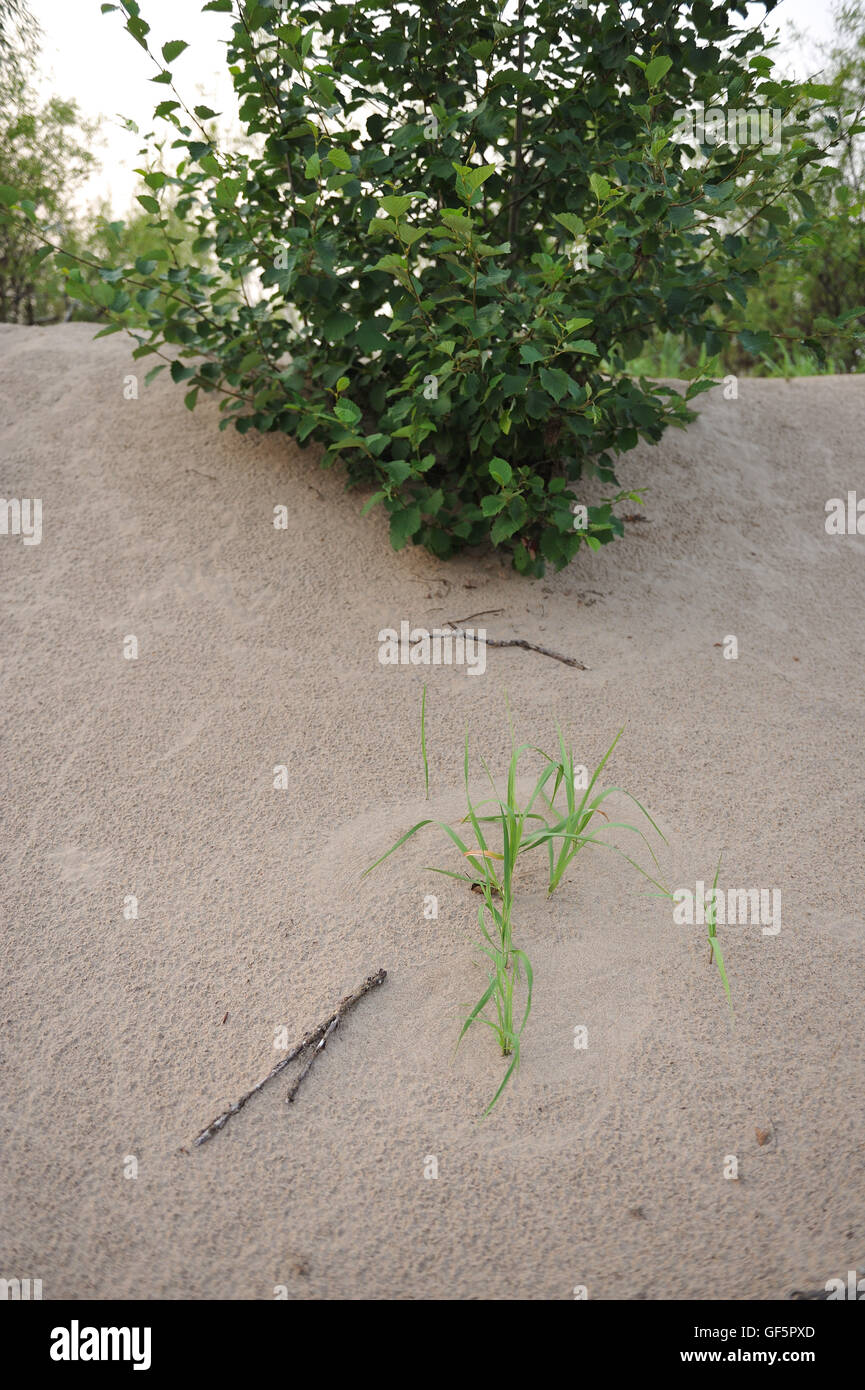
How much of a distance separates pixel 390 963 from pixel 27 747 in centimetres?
148

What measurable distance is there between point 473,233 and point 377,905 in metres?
2.29

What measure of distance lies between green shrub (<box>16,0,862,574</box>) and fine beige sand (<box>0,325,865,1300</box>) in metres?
0.50

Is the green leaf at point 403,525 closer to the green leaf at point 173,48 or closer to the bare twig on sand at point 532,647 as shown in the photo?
the bare twig on sand at point 532,647

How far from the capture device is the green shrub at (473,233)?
10.6 ft

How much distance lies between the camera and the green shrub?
127 inches

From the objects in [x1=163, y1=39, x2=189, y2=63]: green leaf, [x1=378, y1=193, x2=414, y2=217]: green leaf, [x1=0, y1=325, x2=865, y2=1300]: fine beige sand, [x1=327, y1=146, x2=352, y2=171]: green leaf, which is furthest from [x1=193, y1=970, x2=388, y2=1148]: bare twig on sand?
[x1=163, y1=39, x2=189, y2=63]: green leaf

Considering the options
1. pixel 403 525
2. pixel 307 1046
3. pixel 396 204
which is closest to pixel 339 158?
pixel 396 204

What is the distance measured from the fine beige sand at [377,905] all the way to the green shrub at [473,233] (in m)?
0.50

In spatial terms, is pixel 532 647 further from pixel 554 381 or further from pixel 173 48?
pixel 173 48

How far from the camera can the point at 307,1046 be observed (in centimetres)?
241

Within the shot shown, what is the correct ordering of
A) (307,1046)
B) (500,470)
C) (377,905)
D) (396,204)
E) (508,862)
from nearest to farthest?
(307,1046)
(508,862)
(377,905)
(396,204)
(500,470)

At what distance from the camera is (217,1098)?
7.64 feet

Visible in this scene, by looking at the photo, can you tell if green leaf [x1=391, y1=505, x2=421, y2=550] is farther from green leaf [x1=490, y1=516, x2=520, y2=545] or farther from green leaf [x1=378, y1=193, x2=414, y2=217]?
green leaf [x1=378, y1=193, x2=414, y2=217]

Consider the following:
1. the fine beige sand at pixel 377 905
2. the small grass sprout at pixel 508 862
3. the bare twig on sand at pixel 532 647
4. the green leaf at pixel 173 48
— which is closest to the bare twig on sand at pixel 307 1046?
the fine beige sand at pixel 377 905
